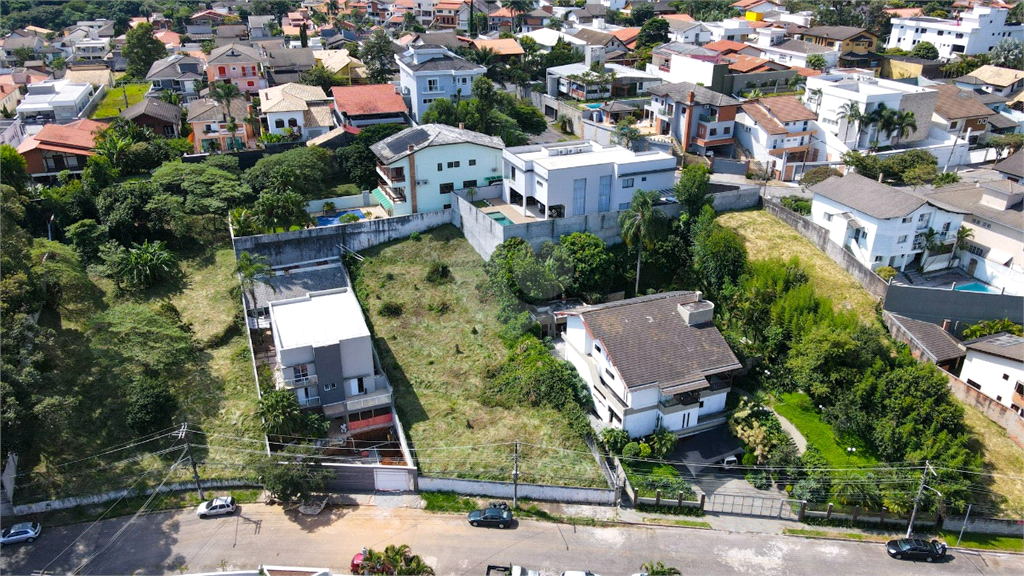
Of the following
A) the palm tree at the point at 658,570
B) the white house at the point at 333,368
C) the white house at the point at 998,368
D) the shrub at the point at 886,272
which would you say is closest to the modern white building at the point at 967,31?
the shrub at the point at 886,272

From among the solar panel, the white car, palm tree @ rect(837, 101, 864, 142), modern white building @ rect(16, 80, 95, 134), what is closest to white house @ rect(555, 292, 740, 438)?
the white car

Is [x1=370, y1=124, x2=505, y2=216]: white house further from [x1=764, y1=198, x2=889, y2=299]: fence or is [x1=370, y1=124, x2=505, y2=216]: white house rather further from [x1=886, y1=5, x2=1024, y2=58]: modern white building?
[x1=886, y1=5, x2=1024, y2=58]: modern white building

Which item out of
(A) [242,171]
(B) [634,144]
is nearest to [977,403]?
(B) [634,144]

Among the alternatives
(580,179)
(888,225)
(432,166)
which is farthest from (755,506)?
(432,166)

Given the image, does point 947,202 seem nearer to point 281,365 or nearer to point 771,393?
point 771,393

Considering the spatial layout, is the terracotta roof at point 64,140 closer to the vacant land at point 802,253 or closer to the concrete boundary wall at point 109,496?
the concrete boundary wall at point 109,496

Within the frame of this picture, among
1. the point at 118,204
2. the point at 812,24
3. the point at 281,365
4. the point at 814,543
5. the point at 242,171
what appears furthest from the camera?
the point at 812,24
